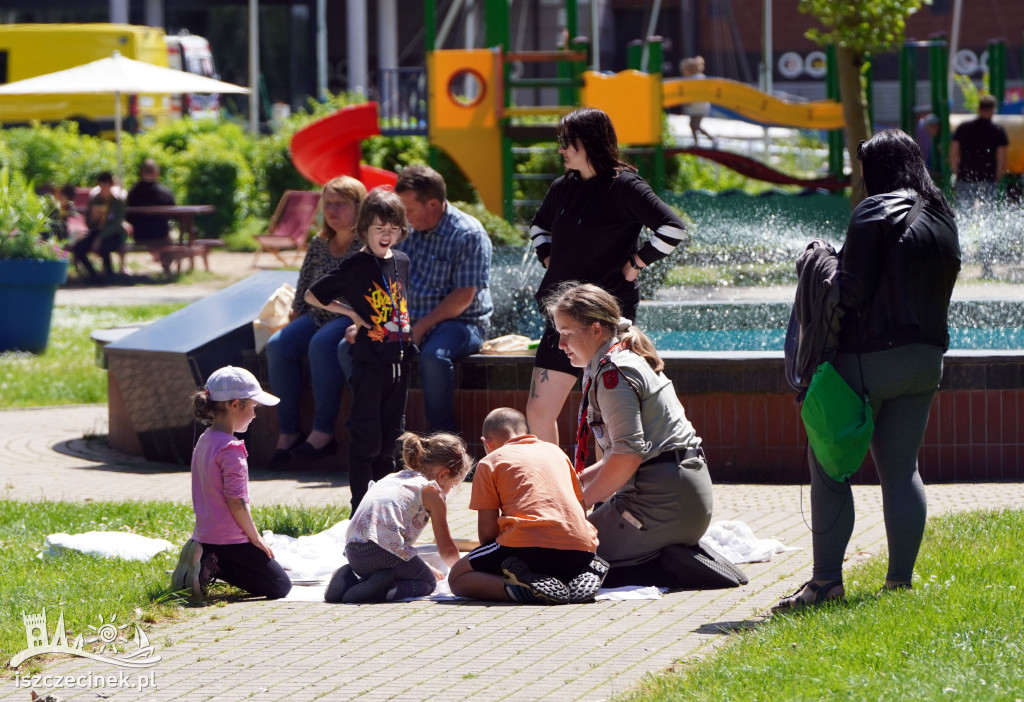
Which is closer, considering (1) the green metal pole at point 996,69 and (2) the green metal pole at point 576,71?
(2) the green metal pole at point 576,71

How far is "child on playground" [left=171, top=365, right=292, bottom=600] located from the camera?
5605 millimetres

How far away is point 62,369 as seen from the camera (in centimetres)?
1252

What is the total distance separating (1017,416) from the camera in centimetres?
769

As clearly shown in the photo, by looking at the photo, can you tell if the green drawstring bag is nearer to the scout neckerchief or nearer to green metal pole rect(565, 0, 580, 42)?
the scout neckerchief

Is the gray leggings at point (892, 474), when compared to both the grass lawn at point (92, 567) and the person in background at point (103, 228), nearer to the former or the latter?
the grass lawn at point (92, 567)

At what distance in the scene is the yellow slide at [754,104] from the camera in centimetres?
2119

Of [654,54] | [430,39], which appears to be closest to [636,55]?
[654,54]

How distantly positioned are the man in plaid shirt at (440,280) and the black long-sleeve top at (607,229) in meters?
1.25

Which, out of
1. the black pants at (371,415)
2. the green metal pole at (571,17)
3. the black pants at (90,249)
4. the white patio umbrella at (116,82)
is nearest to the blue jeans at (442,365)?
the black pants at (371,415)

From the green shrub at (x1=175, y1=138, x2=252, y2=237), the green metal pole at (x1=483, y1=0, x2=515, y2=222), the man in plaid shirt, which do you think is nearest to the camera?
the man in plaid shirt

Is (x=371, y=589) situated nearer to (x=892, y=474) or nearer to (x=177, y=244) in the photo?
(x=892, y=474)

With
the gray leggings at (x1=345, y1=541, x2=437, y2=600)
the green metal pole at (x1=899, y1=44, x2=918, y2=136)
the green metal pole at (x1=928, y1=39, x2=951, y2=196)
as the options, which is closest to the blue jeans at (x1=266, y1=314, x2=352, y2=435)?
the gray leggings at (x1=345, y1=541, x2=437, y2=600)

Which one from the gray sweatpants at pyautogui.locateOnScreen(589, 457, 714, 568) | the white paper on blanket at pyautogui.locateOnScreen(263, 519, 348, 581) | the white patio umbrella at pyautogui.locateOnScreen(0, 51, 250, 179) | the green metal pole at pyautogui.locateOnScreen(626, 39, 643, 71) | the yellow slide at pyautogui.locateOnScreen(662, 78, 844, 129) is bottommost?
the white paper on blanket at pyautogui.locateOnScreen(263, 519, 348, 581)

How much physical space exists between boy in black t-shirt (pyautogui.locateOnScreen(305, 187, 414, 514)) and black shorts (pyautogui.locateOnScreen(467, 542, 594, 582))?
1.37m
